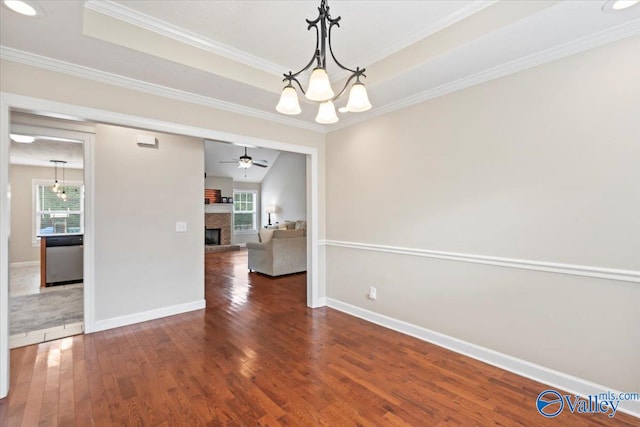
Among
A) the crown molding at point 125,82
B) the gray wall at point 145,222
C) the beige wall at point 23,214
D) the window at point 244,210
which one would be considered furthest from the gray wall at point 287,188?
the beige wall at point 23,214

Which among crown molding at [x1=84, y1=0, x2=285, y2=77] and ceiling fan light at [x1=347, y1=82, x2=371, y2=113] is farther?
crown molding at [x1=84, y1=0, x2=285, y2=77]

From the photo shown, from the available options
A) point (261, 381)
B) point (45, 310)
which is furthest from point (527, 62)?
point (45, 310)

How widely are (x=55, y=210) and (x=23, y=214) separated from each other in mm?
636

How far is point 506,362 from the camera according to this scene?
2.43 metres

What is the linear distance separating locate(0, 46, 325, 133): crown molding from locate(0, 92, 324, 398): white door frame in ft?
0.89

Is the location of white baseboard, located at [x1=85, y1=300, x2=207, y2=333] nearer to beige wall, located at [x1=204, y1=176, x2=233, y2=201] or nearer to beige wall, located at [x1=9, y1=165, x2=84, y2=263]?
beige wall, located at [x1=9, y1=165, x2=84, y2=263]

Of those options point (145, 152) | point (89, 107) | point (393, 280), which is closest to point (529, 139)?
point (393, 280)

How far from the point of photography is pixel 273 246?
5.88m

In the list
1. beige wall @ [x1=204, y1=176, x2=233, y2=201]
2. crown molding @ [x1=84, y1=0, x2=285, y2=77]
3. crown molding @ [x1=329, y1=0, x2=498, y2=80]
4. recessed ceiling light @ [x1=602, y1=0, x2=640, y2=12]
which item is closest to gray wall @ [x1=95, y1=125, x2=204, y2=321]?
crown molding @ [x1=84, y1=0, x2=285, y2=77]

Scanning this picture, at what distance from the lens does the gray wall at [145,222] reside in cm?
339

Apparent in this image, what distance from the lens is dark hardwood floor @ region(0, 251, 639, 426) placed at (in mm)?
1896

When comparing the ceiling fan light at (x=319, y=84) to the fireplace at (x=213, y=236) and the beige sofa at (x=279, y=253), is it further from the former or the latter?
the fireplace at (x=213, y=236)

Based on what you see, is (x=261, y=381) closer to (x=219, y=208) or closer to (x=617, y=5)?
(x=617, y=5)

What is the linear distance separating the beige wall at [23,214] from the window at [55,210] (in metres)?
0.13
